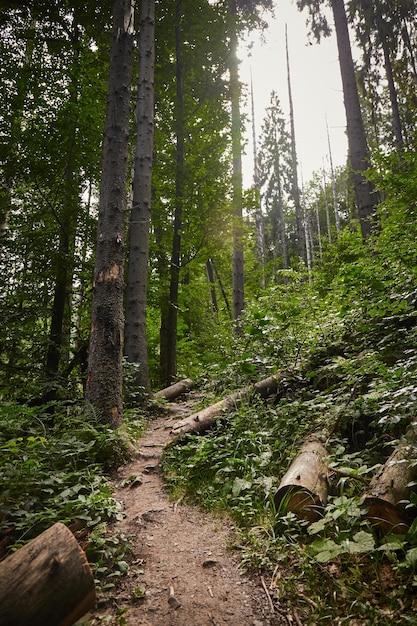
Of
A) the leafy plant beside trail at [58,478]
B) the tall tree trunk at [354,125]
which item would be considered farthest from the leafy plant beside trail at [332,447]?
the tall tree trunk at [354,125]

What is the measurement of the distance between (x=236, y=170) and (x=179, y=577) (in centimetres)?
1220

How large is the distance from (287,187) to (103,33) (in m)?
26.1

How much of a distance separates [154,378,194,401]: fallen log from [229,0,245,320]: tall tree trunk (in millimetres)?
3466

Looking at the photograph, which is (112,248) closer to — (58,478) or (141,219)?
(58,478)

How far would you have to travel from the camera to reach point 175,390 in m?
8.24

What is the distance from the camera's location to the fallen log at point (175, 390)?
26.1 ft

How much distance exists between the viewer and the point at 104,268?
4.61 meters

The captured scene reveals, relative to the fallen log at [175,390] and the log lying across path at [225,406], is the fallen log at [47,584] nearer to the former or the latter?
the log lying across path at [225,406]

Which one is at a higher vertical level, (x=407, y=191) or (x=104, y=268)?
(x=407, y=191)

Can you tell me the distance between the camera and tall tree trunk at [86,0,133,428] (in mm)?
4391

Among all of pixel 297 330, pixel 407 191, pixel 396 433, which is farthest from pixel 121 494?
pixel 407 191

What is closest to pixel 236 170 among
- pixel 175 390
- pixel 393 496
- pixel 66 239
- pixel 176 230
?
pixel 176 230

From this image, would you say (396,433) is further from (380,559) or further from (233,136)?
(233,136)

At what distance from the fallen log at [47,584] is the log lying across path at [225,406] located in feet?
8.74
